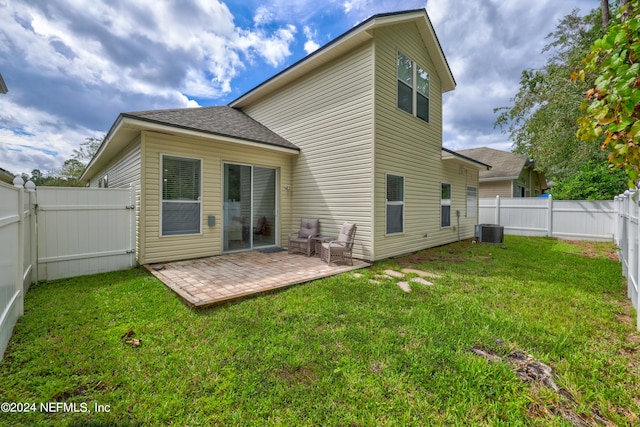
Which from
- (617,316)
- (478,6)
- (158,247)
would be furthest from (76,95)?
(617,316)

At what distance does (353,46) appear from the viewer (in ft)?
21.1

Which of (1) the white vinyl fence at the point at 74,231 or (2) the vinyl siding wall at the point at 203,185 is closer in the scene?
(1) the white vinyl fence at the point at 74,231

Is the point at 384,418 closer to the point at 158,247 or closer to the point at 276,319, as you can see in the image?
the point at 276,319

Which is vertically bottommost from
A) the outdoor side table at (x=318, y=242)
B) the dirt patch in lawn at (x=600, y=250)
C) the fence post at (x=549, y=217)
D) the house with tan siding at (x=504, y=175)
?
the dirt patch in lawn at (x=600, y=250)

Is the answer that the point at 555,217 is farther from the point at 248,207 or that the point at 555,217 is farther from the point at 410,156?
the point at 248,207

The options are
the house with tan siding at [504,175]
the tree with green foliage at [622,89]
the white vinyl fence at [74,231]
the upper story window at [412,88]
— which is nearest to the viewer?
the tree with green foliage at [622,89]

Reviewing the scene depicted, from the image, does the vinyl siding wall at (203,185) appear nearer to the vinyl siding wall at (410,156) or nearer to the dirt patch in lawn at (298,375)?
the vinyl siding wall at (410,156)

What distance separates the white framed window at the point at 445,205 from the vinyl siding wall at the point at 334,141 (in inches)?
171

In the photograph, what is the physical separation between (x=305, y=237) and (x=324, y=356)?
4820mm

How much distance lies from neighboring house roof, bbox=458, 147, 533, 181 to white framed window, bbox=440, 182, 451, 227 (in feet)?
25.5

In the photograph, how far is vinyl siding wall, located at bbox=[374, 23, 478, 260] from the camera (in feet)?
20.8

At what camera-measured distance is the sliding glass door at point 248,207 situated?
22.6 feet

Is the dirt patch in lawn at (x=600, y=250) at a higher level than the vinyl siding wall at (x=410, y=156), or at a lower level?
lower

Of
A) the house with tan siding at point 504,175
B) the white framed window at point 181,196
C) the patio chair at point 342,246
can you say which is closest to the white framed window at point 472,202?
the house with tan siding at point 504,175
